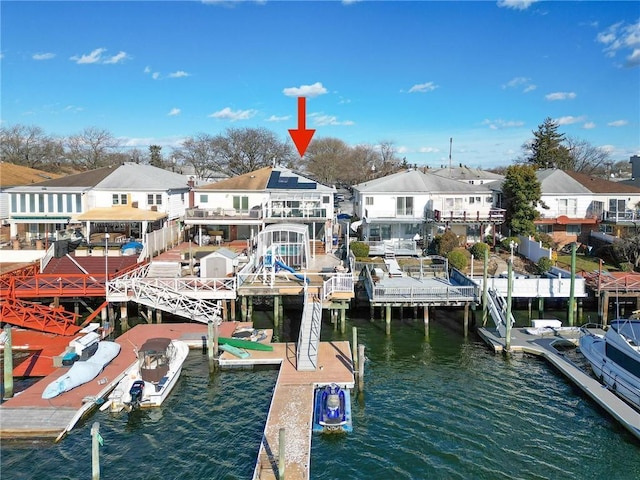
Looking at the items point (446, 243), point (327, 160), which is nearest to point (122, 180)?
point (446, 243)

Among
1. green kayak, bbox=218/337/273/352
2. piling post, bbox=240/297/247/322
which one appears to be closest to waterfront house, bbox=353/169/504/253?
piling post, bbox=240/297/247/322

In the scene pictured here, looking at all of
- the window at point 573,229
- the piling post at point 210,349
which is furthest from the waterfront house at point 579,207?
the piling post at point 210,349

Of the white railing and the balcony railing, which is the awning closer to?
the white railing

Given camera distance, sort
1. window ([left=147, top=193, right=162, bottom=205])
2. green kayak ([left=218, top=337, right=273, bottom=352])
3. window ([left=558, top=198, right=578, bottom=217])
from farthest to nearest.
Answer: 1. window ([left=558, top=198, right=578, bottom=217])
2. window ([left=147, top=193, right=162, bottom=205])
3. green kayak ([left=218, top=337, right=273, bottom=352])

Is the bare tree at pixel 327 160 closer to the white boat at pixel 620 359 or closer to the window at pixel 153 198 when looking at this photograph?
the window at pixel 153 198

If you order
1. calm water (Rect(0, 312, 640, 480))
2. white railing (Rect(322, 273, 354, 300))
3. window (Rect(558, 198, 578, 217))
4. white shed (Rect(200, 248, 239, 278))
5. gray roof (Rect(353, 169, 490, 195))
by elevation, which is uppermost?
gray roof (Rect(353, 169, 490, 195))

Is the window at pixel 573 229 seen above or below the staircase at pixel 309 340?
above
